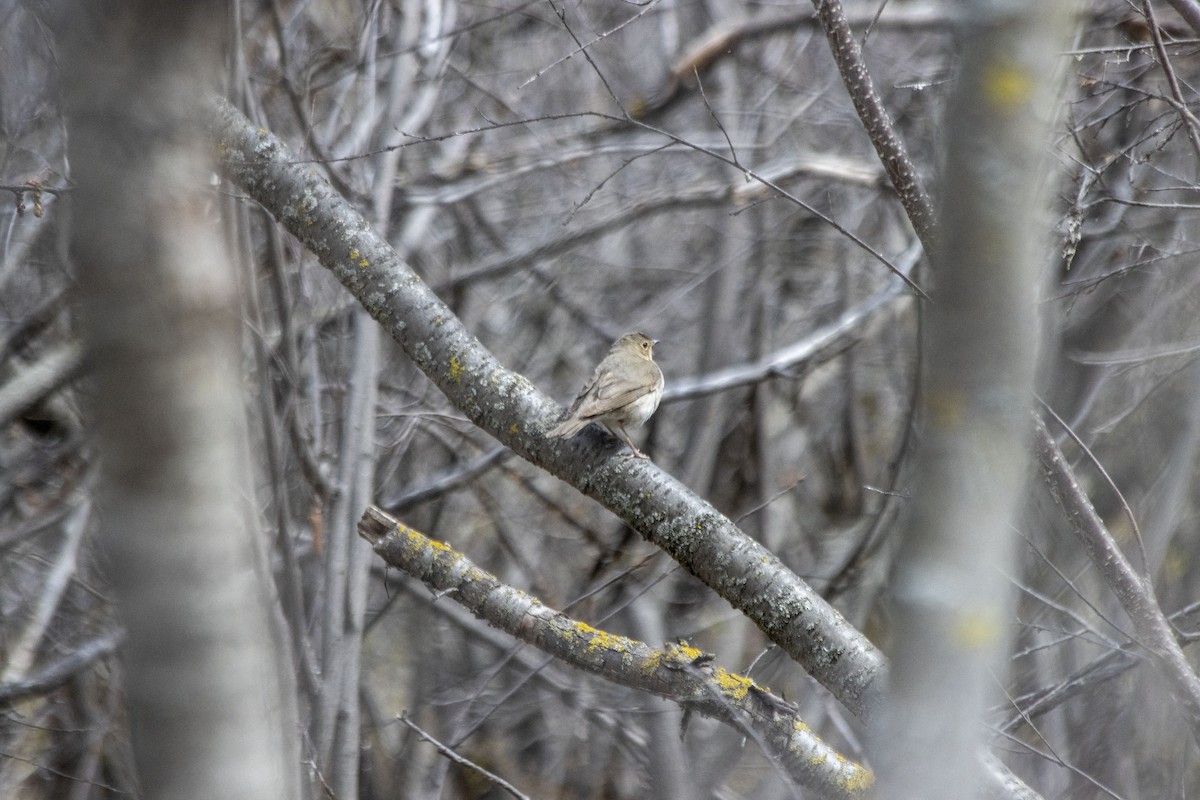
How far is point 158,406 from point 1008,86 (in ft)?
3.76

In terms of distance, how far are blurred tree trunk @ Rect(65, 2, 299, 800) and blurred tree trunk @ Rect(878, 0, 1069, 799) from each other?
87 cm

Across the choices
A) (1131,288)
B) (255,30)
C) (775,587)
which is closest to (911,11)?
(1131,288)

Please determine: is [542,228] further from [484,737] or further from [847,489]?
[484,737]

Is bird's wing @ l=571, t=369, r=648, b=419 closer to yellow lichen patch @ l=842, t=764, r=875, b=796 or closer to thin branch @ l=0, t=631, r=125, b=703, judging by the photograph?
yellow lichen patch @ l=842, t=764, r=875, b=796

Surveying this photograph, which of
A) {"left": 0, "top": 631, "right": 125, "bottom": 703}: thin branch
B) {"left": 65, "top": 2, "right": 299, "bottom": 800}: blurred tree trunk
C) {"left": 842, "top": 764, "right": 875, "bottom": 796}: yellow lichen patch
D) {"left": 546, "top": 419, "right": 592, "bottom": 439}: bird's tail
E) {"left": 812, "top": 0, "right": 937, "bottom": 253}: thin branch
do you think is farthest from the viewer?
{"left": 0, "top": 631, "right": 125, "bottom": 703}: thin branch

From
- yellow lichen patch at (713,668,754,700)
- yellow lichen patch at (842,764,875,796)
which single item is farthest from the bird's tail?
yellow lichen patch at (842,764,875,796)

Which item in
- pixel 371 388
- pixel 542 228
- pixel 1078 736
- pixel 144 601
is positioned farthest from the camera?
pixel 542 228

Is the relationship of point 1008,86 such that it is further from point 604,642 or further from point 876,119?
point 604,642

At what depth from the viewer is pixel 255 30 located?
6016mm

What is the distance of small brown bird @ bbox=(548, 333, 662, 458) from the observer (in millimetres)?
3578

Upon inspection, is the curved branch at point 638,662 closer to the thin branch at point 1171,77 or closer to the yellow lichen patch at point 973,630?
the yellow lichen patch at point 973,630

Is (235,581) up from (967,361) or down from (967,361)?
down

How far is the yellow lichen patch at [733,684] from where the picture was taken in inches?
122

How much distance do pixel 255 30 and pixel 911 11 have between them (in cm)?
470
